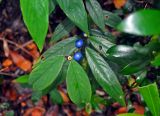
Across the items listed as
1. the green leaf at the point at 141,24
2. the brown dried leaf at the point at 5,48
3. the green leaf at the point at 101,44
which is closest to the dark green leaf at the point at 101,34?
the green leaf at the point at 101,44

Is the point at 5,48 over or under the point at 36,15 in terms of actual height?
under

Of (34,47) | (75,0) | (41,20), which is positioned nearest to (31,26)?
(41,20)

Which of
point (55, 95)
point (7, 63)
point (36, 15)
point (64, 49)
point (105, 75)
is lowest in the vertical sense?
point (55, 95)

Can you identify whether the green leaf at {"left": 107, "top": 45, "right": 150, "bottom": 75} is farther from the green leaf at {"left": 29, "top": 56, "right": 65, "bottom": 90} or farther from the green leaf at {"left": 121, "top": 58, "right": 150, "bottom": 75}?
the green leaf at {"left": 29, "top": 56, "right": 65, "bottom": 90}

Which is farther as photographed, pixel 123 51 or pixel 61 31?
pixel 61 31

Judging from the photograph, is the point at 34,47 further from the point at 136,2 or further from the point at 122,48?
the point at 122,48

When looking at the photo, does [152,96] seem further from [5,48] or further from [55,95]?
[5,48]

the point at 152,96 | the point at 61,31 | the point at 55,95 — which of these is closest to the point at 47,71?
the point at 61,31

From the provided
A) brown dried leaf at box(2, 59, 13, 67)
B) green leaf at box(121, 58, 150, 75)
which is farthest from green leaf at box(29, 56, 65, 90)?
brown dried leaf at box(2, 59, 13, 67)
